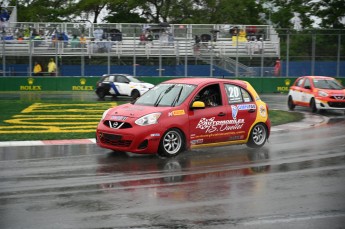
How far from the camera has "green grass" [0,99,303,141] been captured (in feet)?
50.9

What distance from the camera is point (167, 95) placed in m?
12.5

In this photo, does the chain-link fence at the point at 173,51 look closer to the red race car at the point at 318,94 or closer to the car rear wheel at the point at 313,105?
the red race car at the point at 318,94

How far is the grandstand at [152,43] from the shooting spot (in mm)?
38188

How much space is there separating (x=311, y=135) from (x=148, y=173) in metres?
7.08

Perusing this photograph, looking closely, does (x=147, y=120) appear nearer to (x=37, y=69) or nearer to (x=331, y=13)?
(x=37, y=69)

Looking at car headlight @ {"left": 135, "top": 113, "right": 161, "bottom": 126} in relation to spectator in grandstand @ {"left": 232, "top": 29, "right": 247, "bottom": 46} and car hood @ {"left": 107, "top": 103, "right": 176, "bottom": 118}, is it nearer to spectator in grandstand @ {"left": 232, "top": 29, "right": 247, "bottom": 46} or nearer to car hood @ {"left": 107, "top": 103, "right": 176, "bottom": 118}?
car hood @ {"left": 107, "top": 103, "right": 176, "bottom": 118}

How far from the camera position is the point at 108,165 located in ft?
35.8

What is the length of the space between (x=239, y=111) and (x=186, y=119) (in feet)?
4.87

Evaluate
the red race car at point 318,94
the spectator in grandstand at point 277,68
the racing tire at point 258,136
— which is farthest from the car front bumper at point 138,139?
the spectator in grandstand at point 277,68

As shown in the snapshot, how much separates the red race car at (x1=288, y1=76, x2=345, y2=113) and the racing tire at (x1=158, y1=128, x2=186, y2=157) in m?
12.1

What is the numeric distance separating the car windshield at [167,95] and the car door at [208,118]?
267 millimetres

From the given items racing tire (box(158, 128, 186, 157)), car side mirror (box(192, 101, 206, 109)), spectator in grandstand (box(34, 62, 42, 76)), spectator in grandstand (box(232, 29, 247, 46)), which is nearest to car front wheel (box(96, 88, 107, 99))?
spectator in grandstand (box(34, 62, 42, 76))

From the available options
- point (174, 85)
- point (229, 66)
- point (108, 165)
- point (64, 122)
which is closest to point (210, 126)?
point (174, 85)

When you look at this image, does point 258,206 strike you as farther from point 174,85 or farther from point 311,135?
point 311,135
